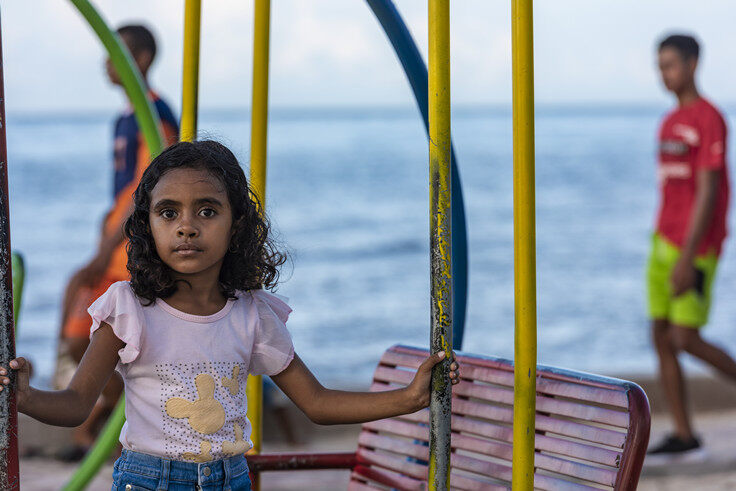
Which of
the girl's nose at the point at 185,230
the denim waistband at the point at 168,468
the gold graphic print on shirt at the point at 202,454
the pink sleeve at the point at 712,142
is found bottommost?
the denim waistband at the point at 168,468

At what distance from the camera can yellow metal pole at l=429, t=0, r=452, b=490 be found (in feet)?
5.38

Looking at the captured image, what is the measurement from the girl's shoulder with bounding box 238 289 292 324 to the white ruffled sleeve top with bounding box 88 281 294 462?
9 cm

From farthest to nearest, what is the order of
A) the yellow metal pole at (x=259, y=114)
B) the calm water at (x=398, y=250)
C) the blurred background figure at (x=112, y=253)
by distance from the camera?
the calm water at (x=398, y=250), the blurred background figure at (x=112, y=253), the yellow metal pole at (x=259, y=114)

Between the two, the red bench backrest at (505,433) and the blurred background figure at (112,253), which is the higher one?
the blurred background figure at (112,253)

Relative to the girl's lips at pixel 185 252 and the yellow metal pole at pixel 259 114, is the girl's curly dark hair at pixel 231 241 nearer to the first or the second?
the girl's lips at pixel 185 252

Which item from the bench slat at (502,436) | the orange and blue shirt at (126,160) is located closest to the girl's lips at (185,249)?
the bench slat at (502,436)

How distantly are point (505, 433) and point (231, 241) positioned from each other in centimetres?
69

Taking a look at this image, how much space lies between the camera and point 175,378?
1.76 m

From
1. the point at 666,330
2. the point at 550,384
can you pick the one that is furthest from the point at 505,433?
the point at 666,330

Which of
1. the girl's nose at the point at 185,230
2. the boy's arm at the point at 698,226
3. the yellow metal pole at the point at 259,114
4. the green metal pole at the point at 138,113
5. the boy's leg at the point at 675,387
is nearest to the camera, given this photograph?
the girl's nose at the point at 185,230

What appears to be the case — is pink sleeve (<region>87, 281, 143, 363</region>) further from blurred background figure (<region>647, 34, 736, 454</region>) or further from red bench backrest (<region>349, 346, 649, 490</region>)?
blurred background figure (<region>647, 34, 736, 454</region>)

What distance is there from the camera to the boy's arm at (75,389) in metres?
1.50

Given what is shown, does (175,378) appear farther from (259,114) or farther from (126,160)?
(126,160)

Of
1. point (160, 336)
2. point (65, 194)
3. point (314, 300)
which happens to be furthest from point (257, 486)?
point (65, 194)
